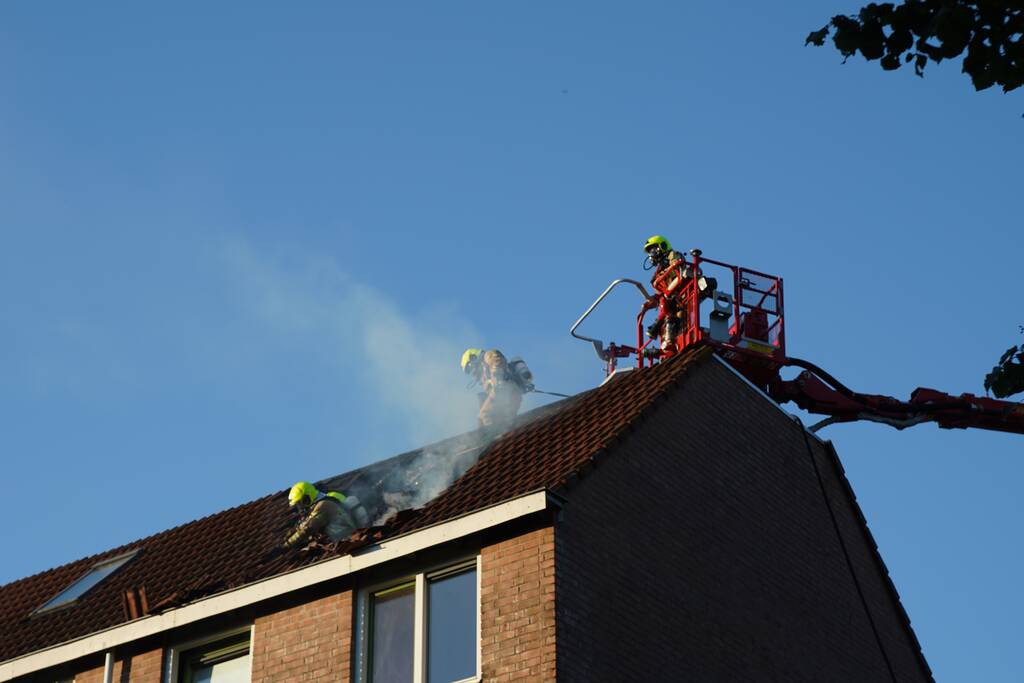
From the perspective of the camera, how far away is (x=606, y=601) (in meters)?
17.1

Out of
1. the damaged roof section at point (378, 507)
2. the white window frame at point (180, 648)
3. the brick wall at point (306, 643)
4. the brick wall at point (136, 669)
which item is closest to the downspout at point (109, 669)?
Result: the brick wall at point (136, 669)

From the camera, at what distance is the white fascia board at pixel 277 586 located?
55.8 feet

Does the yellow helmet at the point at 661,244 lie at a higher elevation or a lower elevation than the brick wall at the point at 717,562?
higher

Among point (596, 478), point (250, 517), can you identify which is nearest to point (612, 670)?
point (596, 478)

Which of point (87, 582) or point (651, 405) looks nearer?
point (651, 405)

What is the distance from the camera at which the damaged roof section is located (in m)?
18.2

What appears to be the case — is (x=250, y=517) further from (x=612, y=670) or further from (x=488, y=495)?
(x=612, y=670)

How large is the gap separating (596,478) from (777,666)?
3.40 meters

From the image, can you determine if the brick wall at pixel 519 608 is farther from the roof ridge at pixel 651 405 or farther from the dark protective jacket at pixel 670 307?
the dark protective jacket at pixel 670 307

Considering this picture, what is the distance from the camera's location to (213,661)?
19.0 meters

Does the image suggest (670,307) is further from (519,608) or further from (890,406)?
(519,608)

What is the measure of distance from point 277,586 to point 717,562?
485 cm

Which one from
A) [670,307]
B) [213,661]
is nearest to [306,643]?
[213,661]

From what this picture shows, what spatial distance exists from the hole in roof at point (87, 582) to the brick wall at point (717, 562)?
825 centimetres
